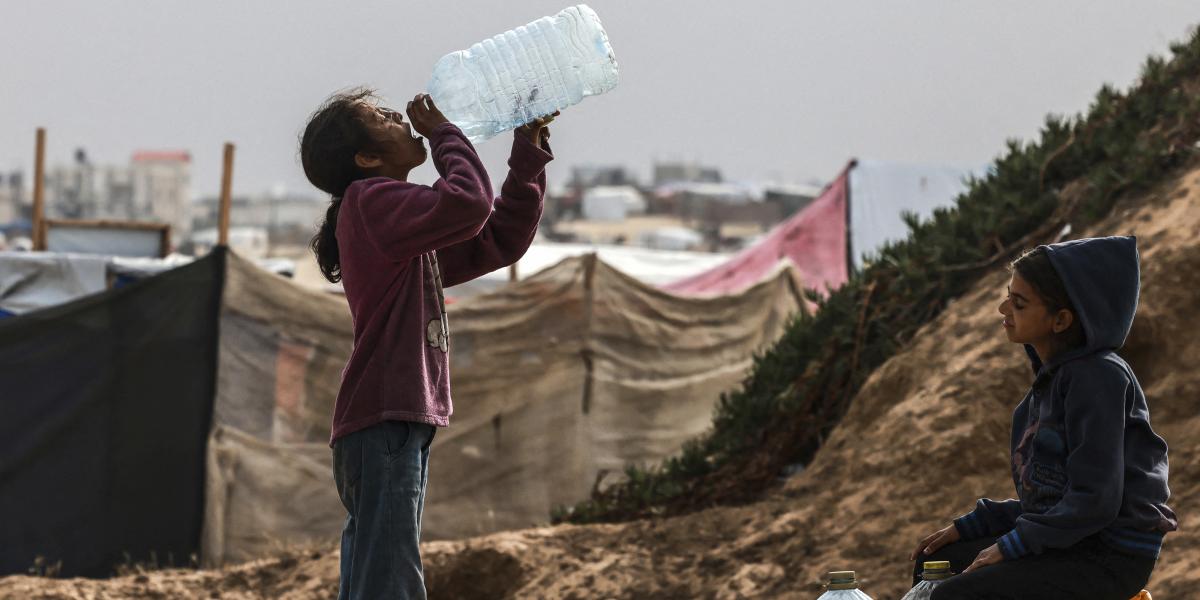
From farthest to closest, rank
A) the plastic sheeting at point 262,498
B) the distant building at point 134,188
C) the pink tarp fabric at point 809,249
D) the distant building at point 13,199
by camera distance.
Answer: the distant building at point 134,188 → the distant building at point 13,199 → the pink tarp fabric at point 809,249 → the plastic sheeting at point 262,498

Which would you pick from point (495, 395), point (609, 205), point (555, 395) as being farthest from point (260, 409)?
point (609, 205)

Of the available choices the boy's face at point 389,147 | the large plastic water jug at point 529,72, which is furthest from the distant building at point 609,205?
the boy's face at point 389,147

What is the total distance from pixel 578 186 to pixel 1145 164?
91.0 metres

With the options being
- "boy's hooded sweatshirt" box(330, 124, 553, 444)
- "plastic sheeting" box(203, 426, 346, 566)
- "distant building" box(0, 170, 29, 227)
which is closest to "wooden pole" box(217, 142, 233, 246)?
"plastic sheeting" box(203, 426, 346, 566)

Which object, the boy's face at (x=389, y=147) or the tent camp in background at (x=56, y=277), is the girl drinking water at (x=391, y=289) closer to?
the boy's face at (x=389, y=147)

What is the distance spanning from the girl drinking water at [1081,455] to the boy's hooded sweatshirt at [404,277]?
1339 millimetres

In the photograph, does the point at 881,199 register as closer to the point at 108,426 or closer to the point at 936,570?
the point at 108,426

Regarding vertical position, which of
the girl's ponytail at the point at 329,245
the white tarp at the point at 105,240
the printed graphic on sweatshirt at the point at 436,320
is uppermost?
the white tarp at the point at 105,240

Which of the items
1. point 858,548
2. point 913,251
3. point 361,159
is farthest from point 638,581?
point 361,159

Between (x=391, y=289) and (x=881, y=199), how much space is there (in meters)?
13.5

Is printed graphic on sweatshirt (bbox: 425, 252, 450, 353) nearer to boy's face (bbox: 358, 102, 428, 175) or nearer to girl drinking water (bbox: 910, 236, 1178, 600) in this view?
boy's face (bbox: 358, 102, 428, 175)

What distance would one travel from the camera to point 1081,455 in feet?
11.0

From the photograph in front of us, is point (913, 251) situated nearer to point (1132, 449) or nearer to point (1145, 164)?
point (1145, 164)

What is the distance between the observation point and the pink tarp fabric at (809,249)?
635 inches
